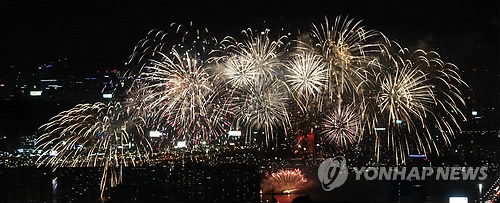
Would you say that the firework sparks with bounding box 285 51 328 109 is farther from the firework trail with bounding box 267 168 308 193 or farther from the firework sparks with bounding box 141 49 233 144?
the firework trail with bounding box 267 168 308 193

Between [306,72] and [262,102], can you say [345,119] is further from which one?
[306,72]

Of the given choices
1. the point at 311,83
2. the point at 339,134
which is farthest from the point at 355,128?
the point at 311,83

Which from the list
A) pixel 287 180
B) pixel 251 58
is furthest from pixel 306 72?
pixel 287 180

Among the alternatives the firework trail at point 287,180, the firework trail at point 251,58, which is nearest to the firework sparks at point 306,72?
the firework trail at point 251,58

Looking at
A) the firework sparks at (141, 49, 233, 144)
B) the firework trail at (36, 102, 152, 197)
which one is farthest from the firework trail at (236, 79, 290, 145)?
the firework trail at (36, 102, 152, 197)

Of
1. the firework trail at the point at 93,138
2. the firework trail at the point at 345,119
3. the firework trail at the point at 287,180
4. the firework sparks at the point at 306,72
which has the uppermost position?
the firework sparks at the point at 306,72

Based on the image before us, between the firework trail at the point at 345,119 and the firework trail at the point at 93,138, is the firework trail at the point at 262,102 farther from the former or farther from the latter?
the firework trail at the point at 93,138
